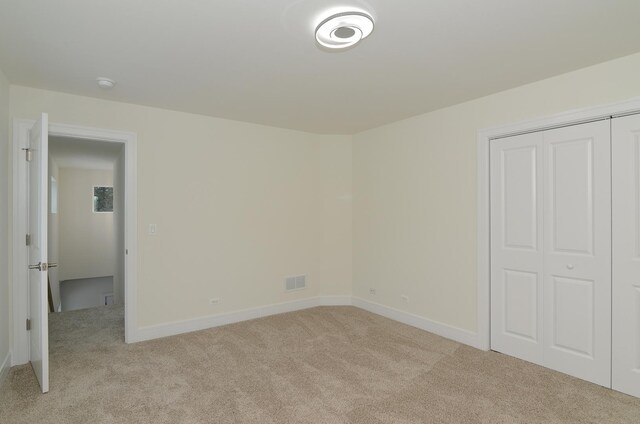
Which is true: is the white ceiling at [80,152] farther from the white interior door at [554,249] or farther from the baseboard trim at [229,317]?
the white interior door at [554,249]

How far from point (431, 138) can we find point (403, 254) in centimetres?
141

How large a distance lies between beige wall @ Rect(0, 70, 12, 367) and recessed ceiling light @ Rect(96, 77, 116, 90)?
2.24 ft

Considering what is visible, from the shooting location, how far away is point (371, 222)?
454 centimetres

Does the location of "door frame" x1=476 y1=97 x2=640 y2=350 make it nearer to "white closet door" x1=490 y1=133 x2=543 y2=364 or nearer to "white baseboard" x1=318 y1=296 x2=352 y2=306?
"white closet door" x1=490 y1=133 x2=543 y2=364

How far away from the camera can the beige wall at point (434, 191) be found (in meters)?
2.76

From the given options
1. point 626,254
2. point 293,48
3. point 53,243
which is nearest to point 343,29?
point 293,48

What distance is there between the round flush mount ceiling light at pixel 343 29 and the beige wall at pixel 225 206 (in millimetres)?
2308

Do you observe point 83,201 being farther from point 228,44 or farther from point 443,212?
point 443,212

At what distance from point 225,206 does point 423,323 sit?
2.70 metres

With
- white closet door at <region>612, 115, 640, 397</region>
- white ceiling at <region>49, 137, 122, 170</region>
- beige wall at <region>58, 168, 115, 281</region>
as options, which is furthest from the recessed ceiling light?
beige wall at <region>58, 168, 115, 281</region>

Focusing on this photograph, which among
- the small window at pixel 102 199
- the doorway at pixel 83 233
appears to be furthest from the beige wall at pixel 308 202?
the small window at pixel 102 199

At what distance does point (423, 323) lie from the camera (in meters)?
3.79

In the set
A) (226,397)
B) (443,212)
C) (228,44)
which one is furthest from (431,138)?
(226,397)

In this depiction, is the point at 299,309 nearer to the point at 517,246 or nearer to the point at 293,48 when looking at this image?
the point at 517,246
